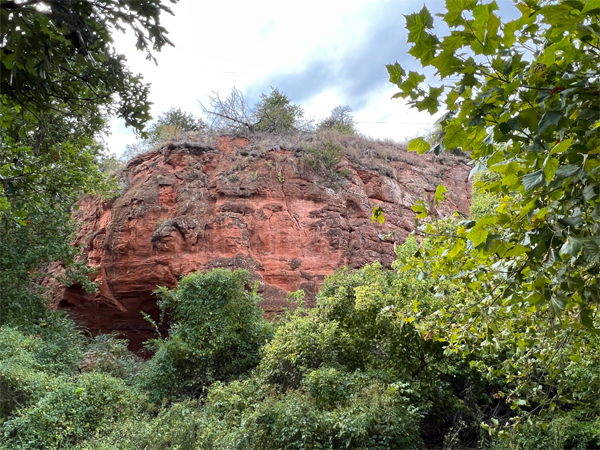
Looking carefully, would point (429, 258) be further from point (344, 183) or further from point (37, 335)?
point (344, 183)

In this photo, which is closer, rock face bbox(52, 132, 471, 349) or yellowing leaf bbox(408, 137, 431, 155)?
yellowing leaf bbox(408, 137, 431, 155)

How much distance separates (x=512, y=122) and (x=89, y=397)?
9.08m

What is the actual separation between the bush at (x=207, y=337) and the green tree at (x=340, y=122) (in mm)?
12402

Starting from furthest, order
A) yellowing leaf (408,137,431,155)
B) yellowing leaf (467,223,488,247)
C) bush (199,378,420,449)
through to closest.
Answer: bush (199,378,420,449) < yellowing leaf (408,137,431,155) < yellowing leaf (467,223,488,247)

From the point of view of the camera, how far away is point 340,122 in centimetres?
Answer: 2395

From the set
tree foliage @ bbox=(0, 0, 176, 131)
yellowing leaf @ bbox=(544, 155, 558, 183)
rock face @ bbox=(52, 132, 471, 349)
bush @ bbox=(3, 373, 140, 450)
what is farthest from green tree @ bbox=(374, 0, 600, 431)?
rock face @ bbox=(52, 132, 471, 349)

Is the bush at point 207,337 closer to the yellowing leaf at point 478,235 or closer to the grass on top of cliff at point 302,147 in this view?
the grass on top of cliff at point 302,147

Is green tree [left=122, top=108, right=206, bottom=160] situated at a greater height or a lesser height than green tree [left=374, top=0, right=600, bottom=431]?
greater

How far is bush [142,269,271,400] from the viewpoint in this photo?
11383 mm

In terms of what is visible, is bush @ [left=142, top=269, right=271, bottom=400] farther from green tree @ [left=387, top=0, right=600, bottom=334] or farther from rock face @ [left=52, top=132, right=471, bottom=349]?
green tree @ [left=387, top=0, right=600, bottom=334]

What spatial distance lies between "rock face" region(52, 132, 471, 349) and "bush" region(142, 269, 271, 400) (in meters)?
2.03

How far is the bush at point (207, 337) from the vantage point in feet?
37.3

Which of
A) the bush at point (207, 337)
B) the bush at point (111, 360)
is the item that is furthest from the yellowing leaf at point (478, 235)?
the bush at point (111, 360)

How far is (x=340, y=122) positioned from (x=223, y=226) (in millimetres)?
11425
